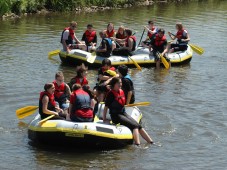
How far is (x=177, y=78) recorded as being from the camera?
740 inches

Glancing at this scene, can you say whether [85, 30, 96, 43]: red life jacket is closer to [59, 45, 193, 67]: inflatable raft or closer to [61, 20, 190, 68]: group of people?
[61, 20, 190, 68]: group of people

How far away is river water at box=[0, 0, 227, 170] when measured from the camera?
11383mm

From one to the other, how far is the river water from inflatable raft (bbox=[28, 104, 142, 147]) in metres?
0.21

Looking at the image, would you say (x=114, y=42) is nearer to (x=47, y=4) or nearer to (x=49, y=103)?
(x=49, y=103)

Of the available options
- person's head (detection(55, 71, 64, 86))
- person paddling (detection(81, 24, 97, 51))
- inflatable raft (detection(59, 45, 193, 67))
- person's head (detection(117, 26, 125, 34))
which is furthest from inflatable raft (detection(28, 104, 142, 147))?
person paddling (detection(81, 24, 97, 51))

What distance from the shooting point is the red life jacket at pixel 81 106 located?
459 inches

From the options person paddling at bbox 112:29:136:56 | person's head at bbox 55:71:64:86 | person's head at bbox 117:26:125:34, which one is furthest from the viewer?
person's head at bbox 117:26:125:34

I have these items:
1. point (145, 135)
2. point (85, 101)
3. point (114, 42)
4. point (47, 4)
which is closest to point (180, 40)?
point (114, 42)

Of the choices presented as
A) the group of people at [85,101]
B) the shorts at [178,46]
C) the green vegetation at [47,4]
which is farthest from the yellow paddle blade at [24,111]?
the green vegetation at [47,4]

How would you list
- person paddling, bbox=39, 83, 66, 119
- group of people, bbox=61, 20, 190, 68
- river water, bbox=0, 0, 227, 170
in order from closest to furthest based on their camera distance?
1. river water, bbox=0, 0, 227, 170
2. person paddling, bbox=39, 83, 66, 119
3. group of people, bbox=61, 20, 190, 68

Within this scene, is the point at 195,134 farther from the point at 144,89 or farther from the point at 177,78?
the point at 177,78

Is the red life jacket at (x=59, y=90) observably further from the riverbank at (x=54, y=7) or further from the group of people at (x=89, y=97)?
the riverbank at (x=54, y=7)

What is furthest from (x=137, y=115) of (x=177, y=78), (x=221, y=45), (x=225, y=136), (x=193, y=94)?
(x=221, y=45)

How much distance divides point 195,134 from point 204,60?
9191 millimetres
